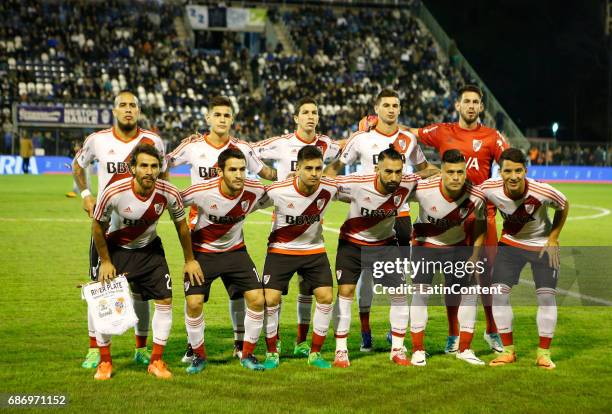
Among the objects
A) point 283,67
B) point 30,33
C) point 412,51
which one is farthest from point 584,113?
point 30,33

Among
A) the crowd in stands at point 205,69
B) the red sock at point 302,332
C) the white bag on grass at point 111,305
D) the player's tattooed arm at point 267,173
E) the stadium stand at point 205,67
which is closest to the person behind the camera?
the white bag on grass at point 111,305

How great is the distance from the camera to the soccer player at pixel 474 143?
773cm

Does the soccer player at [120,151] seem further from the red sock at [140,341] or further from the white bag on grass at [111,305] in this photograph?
the white bag on grass at [111,305]

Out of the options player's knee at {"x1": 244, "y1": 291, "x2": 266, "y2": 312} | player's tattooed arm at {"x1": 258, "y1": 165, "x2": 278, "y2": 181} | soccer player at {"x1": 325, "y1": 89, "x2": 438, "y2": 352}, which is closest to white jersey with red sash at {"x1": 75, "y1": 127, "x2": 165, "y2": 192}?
player's tattooed arm at {"x1": 258, "y1": 165, "x2": 278, "y2": 181}

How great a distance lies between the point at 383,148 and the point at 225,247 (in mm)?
2107

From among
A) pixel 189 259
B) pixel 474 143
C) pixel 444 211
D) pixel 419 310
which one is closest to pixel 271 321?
pixel 189 259

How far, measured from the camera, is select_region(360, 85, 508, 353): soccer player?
7727mm

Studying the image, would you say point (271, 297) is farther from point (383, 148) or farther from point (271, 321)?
point (383, 148)

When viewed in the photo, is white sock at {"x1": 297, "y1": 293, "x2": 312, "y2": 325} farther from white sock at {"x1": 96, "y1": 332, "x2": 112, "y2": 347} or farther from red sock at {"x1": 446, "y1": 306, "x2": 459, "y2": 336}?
white sock at {"x1": 96, "y1": 332, "x2": 112, "y2": 347}

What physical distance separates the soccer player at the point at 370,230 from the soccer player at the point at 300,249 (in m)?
0.15

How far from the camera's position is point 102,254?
6.58 m

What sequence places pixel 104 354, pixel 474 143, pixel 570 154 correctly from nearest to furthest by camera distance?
pixel 104 354 → pixel 474 143 → pixel 570 154

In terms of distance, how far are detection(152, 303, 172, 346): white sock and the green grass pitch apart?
29 centimetres

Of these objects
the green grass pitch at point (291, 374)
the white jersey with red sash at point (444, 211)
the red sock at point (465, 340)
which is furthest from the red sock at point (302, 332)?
the red sock at point (465, 340)
